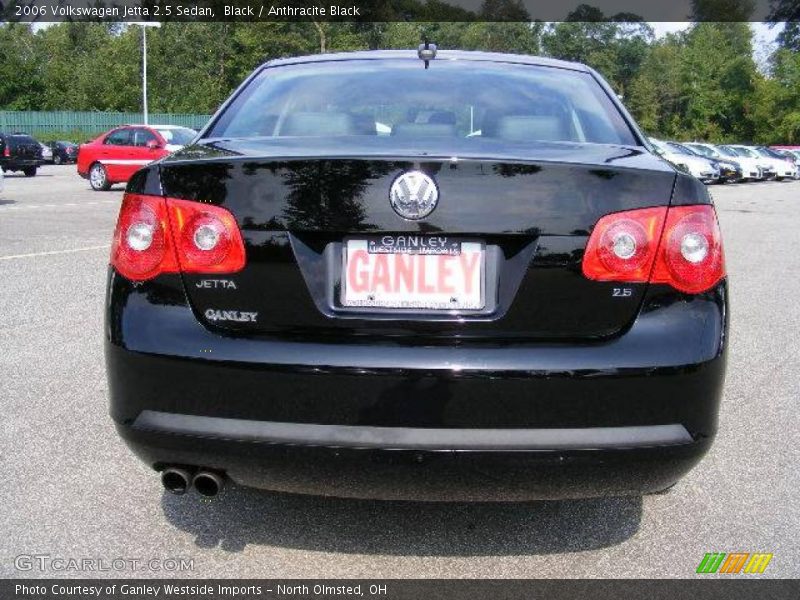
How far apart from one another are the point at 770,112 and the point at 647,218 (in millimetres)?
80992

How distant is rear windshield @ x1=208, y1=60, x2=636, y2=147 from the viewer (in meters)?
3.12

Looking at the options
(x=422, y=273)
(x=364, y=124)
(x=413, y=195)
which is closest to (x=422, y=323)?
(x=422, y=273)

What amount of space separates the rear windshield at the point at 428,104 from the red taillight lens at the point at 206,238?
0.53 meters

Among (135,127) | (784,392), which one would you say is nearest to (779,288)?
(784,392)

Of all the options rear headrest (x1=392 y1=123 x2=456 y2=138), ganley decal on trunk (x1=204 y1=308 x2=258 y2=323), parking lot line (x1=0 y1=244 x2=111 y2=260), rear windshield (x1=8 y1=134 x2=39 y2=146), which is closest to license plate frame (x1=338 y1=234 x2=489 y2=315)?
ganley decal on trunk (x1=204 y1=308 x2=258 y2=323)

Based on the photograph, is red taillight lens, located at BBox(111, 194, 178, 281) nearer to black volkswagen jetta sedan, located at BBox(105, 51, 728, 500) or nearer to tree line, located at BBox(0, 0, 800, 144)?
black volkswagen jetta sedan, located at BBox(105, 51, 728, 500)

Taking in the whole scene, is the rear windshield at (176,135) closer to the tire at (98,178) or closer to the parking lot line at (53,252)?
the tire at (98,178)

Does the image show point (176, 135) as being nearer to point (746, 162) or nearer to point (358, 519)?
point (358, 519)

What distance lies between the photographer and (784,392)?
4961 millimetres

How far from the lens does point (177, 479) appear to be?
2.62m

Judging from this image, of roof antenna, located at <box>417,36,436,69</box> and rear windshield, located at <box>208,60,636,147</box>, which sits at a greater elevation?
roof antenna, located at <box>417,36,436,69</box>

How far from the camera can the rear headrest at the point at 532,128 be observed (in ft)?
10.0

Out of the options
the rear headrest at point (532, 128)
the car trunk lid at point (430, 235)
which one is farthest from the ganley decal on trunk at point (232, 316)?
the rear headrest at point (532, 128)
